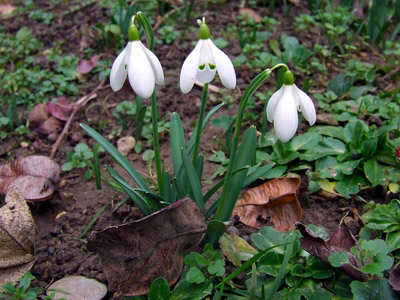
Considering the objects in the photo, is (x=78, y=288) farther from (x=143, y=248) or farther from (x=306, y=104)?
(x=306, y=104)

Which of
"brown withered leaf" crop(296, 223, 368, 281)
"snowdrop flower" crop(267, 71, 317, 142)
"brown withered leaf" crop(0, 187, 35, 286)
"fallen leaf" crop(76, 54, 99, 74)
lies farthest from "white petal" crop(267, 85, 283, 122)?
"fallen leaf" crop(76, 54, 99, 74)

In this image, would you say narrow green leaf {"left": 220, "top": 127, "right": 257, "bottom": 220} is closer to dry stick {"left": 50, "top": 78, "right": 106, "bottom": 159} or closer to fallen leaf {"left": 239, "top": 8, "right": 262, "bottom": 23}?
dry stick {"left": 50, "top": 78, "right": 106, "bottom": 159}

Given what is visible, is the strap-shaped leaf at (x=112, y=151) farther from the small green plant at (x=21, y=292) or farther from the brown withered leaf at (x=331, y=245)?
the brown withered leaf at (x=331, y=245)

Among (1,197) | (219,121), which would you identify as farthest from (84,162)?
(219,121)

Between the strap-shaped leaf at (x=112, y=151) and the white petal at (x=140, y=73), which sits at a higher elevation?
the white petal at (x=140, y=73)

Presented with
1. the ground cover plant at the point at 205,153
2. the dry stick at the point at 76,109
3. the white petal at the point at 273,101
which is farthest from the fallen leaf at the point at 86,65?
the white petal at the point at 273,101
